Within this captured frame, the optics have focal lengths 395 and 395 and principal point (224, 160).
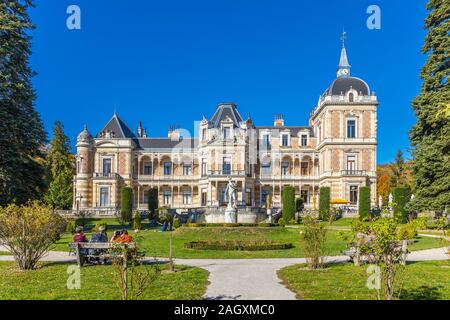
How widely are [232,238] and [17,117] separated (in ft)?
47.5

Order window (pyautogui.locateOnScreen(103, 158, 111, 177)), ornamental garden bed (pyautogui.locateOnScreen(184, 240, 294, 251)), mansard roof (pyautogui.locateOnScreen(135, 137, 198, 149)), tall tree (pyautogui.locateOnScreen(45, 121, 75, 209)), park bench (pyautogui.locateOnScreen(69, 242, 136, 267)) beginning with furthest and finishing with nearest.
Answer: mansard roof (pyautogui.locateOnScreen(135, 137, 198, 149)) → window (pyautogui.locateOnScreen(103, 158, 111, 177)) → tall tree (pyautogui.locateOnScreen(45, 121, 75, 209)) → ornamental garden bed (pyautogui.locateOnScreen(184, 240, 294, 251)) → park bench (pyautogui.locateOnScreen(69, 242, 136, 267))

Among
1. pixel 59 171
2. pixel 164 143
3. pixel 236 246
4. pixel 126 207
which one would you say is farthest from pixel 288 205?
pixel 59 171

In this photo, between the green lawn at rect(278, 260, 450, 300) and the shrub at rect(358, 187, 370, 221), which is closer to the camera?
the green lawn at rect(278, 260, 450, 300)

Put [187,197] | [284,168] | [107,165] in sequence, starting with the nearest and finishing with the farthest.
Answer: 1. [107,165]
2. [284,168]
3. [187,197]

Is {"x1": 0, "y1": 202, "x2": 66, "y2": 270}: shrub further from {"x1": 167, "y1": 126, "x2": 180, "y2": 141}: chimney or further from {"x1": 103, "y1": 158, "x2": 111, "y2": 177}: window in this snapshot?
{"x1": 167, "y1": 126, "x2": 180, "y2": 141}: chimney

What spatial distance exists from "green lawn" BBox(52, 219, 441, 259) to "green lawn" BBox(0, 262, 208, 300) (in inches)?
161

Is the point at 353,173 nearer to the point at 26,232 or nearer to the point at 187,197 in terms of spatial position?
the point at 187,197

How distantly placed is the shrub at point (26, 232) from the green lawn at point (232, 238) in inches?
139

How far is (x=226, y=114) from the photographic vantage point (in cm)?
5012

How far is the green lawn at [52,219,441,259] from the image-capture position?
55.7 feet

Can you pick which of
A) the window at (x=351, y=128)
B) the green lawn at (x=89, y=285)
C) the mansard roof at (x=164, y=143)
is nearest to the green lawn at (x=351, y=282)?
the green lawn at (x=89, y=285)

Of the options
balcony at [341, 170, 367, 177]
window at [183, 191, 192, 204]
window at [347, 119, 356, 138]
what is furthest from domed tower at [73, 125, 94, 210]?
window at [347, 119, 356, 138]

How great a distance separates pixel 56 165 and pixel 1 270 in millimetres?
41695
